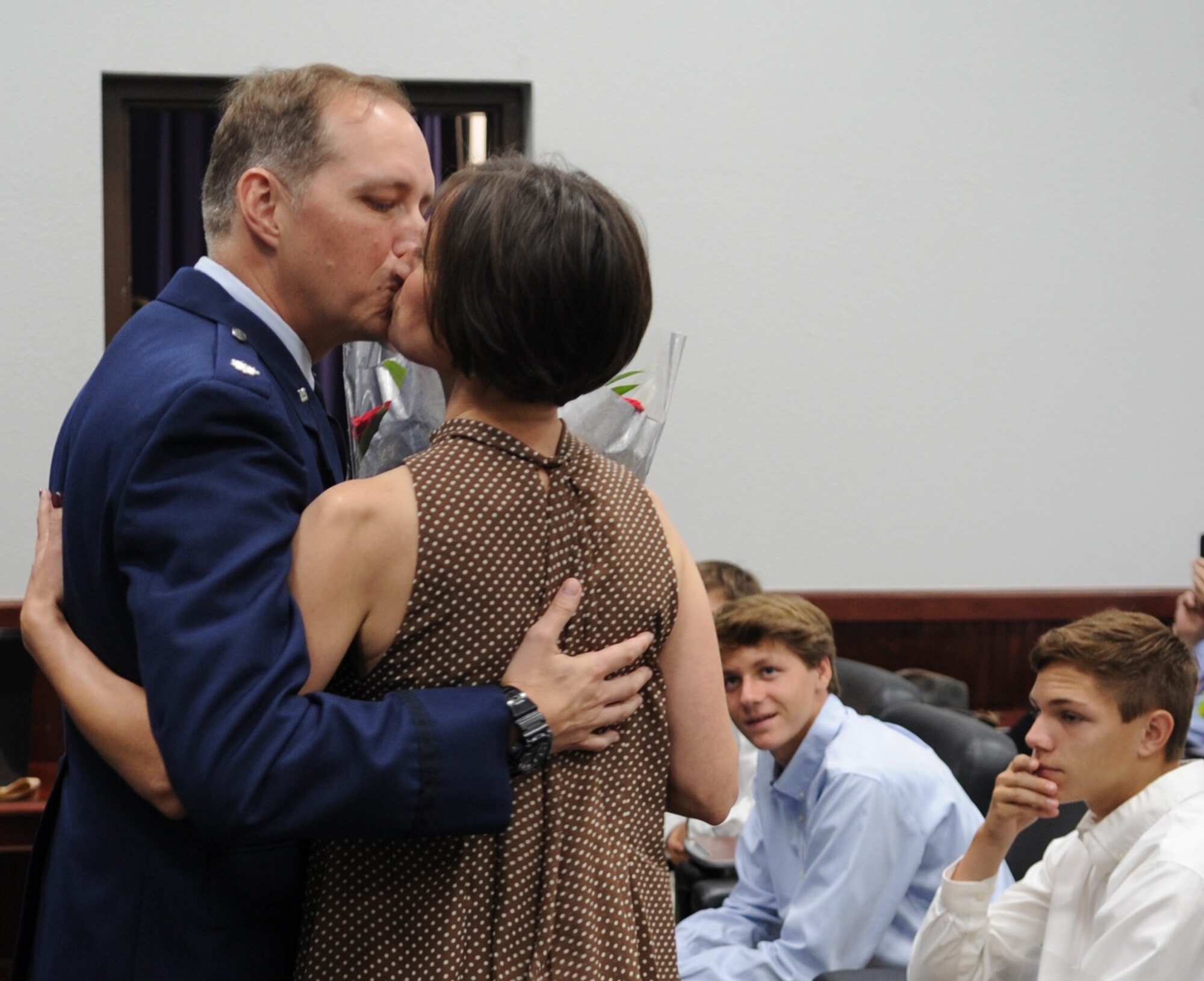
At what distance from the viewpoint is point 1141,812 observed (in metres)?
1.75

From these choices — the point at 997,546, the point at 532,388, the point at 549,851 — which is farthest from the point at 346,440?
the point at 997,546

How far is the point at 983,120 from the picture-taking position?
412 centimetres

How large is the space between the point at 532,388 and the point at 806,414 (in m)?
3.17

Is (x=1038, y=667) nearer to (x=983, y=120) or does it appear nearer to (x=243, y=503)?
(x=243, y=503)

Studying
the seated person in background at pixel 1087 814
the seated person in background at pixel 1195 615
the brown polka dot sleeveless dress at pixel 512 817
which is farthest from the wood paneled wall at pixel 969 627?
the brown polka dot sleeveless dress at pixel 512 817

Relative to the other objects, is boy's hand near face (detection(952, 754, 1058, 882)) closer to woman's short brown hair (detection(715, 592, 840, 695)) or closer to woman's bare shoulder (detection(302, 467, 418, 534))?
woman's short brown hair (detection(715, 592, 840, 695))

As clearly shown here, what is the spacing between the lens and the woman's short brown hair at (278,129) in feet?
4.01

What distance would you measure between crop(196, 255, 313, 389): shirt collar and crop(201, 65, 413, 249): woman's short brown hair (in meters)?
0.07

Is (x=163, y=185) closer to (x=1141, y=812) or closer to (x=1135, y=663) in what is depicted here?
(x=1135, y=663)

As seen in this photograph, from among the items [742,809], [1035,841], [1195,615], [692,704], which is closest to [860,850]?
[1035,841]

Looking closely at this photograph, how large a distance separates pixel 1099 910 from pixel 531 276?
118cm

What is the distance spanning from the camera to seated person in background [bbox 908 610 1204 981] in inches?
66.6

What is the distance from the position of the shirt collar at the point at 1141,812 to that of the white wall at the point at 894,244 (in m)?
2.29

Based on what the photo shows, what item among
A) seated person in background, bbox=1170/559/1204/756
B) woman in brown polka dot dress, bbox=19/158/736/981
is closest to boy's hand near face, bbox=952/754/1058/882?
woman in brown polka dot dress, bbox=19/158/736/981
